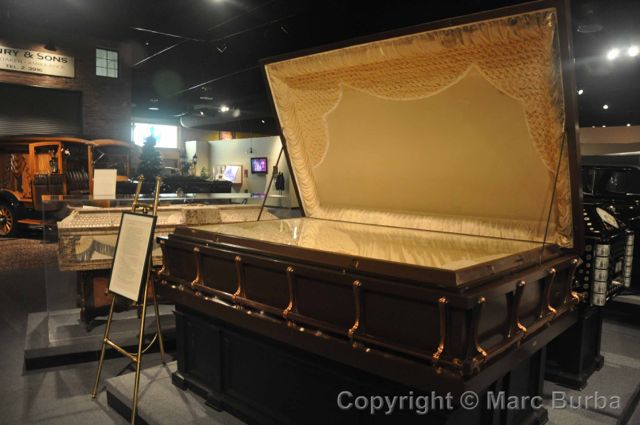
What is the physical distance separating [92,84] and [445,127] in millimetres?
9948

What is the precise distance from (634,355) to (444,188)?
2.41 metres

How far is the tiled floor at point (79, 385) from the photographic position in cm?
256

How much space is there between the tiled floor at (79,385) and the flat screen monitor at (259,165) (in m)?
9.00

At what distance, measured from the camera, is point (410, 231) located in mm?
2553

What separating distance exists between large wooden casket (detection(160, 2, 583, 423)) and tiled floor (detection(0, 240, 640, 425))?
0.71 m

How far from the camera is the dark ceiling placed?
5621 mm

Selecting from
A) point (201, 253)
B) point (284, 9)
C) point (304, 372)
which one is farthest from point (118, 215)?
point (284, 9)

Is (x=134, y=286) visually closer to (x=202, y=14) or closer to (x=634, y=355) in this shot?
(x=634, y=355)

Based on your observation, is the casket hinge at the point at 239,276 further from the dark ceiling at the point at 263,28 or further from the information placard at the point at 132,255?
the dark ceiling at the point at 263,28

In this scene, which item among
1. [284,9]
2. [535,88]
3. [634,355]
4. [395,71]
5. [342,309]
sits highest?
[284,9]

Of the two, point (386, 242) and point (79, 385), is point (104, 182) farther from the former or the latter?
point (386, 242)

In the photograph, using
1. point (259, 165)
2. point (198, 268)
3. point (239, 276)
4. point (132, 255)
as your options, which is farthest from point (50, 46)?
point (239, 276)

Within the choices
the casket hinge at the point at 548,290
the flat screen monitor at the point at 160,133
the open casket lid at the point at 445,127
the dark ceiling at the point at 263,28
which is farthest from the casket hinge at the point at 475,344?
the flat screen monitor at the point at 160,133

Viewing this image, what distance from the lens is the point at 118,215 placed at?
375cm
